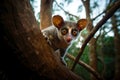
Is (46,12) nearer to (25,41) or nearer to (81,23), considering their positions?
(81,23)

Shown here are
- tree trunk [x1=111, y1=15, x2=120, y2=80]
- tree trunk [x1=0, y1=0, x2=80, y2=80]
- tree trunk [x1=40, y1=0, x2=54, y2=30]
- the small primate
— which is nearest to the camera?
tree trunk [x1=0, y1=0, x2=80, y2=80]

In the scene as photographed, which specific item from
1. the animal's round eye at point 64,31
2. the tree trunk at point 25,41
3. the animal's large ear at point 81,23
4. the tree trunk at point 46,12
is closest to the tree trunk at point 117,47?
the tree trunk at point 46,12

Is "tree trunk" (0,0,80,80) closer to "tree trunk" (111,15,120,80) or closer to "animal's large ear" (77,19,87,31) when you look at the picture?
"animal's large ear" (77,19,87,31)

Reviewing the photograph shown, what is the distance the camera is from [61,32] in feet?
10.8

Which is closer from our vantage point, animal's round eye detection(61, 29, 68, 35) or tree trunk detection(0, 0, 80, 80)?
tree trunk detection(0, 0, 80, 80)

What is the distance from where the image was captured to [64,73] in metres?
2.03

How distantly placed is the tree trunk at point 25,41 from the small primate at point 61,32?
1289 mm

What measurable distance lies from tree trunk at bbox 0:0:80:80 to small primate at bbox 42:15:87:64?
1.29 m

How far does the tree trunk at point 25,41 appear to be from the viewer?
5.19ft

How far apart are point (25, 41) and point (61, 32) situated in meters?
1.61

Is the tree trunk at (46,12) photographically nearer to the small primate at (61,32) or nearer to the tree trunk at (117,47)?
the small primate at (61,32)

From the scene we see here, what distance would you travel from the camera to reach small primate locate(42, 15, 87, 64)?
3.23 metres

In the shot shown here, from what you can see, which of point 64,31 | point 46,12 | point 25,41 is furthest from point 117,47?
point 25,41

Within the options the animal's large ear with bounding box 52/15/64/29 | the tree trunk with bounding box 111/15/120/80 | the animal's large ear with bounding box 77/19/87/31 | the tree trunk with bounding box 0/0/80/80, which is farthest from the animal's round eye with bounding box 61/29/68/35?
the tree trunk with bounding box 111/15/120/80
